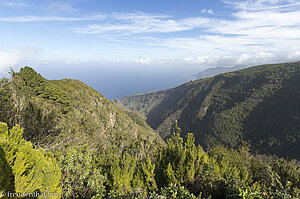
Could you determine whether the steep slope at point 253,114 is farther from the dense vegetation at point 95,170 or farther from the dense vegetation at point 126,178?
the dense vegetation at point 126,178

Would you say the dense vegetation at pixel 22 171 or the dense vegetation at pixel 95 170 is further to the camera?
the dense vegetation at pixel 95 170

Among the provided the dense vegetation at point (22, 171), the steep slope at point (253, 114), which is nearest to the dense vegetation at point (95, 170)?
the dense vegetation at point (22, 171)

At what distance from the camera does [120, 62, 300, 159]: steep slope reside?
80938 millimetres

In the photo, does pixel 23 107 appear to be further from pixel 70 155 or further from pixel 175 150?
pixel 175 150

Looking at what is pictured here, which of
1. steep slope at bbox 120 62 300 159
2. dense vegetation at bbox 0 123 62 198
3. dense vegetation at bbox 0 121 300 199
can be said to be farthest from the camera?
steep slope at bbox 120 62 300 159

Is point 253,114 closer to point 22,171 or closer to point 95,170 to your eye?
point 95,170

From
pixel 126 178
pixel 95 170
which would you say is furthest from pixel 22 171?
pixel 126 178

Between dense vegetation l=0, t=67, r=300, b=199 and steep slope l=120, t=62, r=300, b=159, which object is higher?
dense vegetation l=0, t=67, r=300, b=199

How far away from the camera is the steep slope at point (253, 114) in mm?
80938

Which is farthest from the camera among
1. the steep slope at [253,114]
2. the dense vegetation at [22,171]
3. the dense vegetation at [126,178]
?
the steep slope at [253,114]

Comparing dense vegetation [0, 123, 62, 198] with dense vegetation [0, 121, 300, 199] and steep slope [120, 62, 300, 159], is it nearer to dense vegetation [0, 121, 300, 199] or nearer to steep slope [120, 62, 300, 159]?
dense vegetation [0, 121, 300, 199]

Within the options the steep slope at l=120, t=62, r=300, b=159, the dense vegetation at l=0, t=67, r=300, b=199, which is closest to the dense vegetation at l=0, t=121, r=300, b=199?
the dense vegetation at l=0, t=67, r=300, b=199

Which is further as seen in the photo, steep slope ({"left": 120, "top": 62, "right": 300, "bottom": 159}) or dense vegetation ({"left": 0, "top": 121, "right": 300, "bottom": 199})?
steep slope ({"left": 120, "top": 62, "right": 300, "bottom": 159})

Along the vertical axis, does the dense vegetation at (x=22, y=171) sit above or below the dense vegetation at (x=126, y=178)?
above
